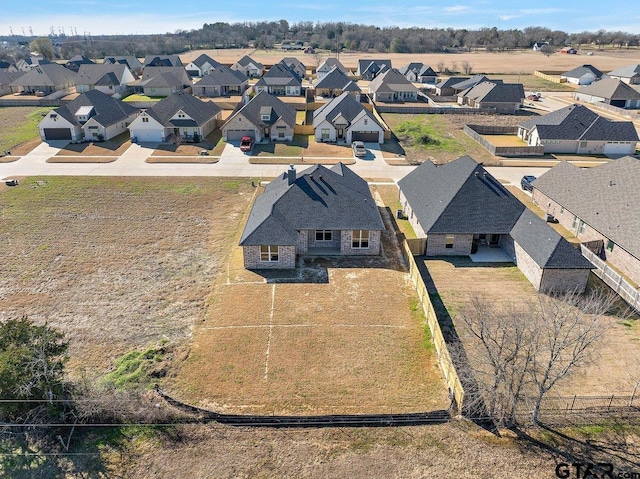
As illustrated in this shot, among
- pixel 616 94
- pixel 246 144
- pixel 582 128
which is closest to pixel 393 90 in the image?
pixel 582 128

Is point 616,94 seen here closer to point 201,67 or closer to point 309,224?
point 309,224

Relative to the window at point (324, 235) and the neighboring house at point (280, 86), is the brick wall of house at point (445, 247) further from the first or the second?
the neighboring house at point (280, 86)

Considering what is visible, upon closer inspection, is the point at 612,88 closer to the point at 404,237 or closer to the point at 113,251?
the point at 404,237

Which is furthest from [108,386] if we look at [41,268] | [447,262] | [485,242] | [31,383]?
[485,242]

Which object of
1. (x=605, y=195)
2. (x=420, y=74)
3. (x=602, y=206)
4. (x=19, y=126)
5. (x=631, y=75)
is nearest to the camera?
(x=602, y=206)

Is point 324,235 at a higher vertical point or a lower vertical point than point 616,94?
lower

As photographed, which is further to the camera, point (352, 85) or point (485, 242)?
point (352, 85)
